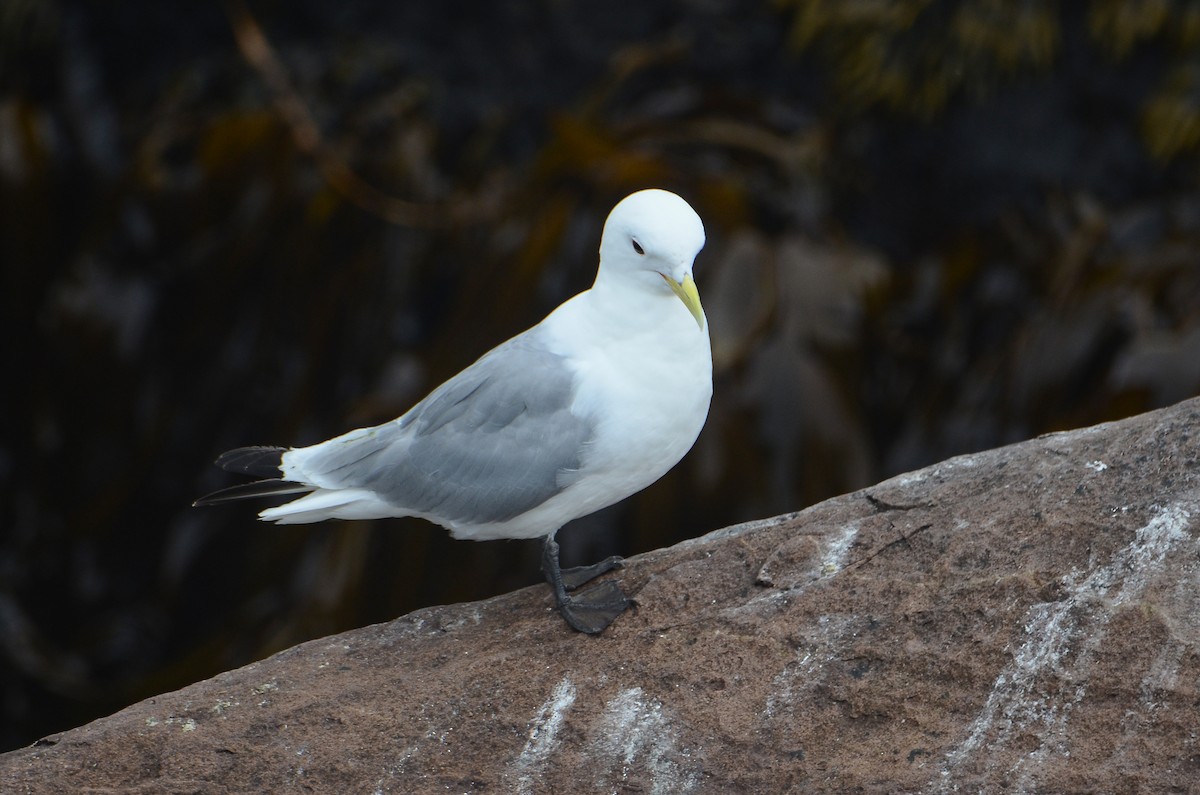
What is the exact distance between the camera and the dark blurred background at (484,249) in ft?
17.4

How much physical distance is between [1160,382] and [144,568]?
477 cm

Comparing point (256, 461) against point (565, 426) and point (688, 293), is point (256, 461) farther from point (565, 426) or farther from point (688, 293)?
point (688, 293)

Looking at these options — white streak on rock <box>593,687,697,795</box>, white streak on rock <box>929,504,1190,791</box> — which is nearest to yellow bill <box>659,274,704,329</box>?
white streak on rock <box>593,687,697,795</box>

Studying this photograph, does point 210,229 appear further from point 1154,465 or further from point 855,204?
point 1154,465

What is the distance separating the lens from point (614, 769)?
2.75 m

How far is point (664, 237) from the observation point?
2945 millimetres

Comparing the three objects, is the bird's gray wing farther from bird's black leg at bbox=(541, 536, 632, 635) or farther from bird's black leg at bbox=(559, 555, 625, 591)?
bird's black leg at bbox=(559, 555, 625, 591)

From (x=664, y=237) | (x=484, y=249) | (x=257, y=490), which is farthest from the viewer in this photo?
(x=484, y=249)

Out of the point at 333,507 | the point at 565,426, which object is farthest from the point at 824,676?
the point at 333,507

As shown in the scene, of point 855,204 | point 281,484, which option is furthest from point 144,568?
point 855,204

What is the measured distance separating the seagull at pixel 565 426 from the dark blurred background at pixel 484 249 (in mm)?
1948

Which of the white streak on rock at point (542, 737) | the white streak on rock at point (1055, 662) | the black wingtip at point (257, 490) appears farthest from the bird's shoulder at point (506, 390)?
the white streak on rock at point (1055, 662)

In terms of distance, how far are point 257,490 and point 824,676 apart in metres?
1.55

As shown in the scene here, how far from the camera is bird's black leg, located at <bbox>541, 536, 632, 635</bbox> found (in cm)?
314
